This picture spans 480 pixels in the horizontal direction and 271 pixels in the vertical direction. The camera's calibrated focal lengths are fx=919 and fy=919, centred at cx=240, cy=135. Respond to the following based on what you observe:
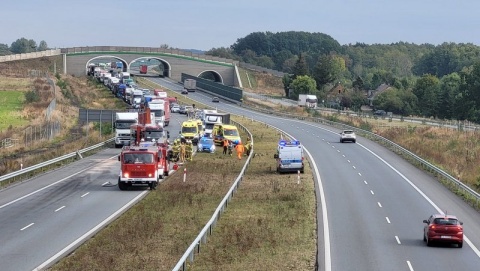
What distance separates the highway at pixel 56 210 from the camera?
90.5ft

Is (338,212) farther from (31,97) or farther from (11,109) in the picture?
(31,97)

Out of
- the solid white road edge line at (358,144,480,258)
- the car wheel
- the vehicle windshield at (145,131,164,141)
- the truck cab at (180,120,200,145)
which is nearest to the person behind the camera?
the solid white road edge line at (358,144,480,258)

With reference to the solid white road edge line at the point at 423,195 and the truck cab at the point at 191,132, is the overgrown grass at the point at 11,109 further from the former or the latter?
the solid white road edge line at the point at 423,195

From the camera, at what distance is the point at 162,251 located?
27703 mm

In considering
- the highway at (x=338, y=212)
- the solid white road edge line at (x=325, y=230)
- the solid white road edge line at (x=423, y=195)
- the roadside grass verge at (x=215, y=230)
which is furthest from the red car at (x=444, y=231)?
the roadside grass verge at (x=215, y=230)

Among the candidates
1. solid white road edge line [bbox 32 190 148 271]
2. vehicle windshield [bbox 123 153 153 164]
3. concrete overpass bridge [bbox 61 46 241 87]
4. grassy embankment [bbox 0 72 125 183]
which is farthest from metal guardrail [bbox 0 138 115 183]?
concrete overpass bridge [bbox 61 46 241 87]

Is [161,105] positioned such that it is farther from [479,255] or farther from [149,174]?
[479,255]

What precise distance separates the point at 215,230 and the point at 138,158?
1437 cm

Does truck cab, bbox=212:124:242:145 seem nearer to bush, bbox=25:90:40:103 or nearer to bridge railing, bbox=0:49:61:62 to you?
bush, bbox=25:90:40:103

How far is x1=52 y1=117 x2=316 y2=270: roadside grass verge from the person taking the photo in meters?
26.1

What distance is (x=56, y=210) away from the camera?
123 ft

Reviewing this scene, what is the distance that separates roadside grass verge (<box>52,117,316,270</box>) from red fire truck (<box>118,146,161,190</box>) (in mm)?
860

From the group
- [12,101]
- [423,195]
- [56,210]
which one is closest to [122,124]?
[423,195]

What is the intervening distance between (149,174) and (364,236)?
15798 millimetres
